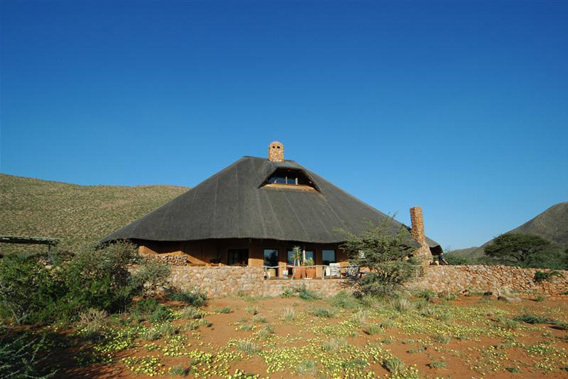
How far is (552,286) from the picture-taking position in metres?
20.9

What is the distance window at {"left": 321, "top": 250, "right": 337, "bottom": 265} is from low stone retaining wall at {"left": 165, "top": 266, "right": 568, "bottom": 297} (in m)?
4.28

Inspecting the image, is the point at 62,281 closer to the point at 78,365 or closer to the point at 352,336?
the point at 78,365

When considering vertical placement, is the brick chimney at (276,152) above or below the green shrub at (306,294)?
above

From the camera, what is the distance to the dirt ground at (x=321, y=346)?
766 centimetres

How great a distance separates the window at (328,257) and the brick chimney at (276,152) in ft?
38.3

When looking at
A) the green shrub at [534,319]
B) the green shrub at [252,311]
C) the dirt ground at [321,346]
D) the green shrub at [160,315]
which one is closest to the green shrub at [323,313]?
the dirt ground at [321,346]

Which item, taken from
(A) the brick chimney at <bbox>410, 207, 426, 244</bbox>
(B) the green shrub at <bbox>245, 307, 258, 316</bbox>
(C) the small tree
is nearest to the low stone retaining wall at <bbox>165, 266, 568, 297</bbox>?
(C) the small tree

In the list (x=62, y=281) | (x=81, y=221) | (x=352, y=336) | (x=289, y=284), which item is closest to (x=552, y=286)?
(x=289, y=284)

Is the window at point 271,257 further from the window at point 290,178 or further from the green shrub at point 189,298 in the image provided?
the green shrub at point 189,298

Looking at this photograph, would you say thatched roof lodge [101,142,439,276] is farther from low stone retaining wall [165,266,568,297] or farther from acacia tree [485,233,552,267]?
acacia tree [485,233,552,267]

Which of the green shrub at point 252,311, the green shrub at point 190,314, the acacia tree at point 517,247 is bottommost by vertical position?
the green shrub at point 252,311

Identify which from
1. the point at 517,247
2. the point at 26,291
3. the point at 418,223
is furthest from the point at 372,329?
the point at 517,247

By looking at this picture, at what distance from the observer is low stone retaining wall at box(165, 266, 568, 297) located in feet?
58.1

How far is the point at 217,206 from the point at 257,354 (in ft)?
53.1
